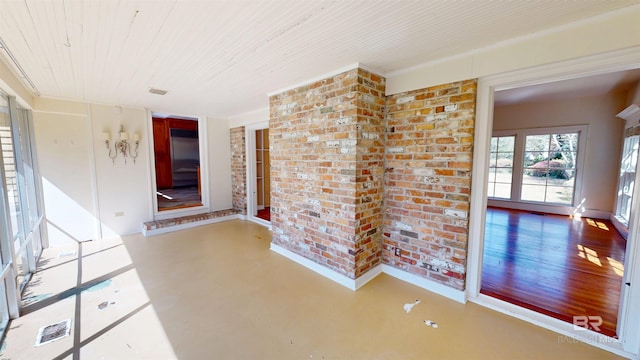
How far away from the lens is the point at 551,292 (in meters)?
2.54

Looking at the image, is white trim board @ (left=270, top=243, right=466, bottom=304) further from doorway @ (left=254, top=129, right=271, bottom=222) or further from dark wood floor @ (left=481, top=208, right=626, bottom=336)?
doorway @ (left=254, top=129, right=271, bottom=222)

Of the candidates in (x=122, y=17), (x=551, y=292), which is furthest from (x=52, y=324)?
(x=551, y=292)

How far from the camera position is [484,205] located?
94.3 inches

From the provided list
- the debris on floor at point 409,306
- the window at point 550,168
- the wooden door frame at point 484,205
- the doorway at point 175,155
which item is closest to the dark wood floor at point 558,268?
the wooden door frame at point 484,205

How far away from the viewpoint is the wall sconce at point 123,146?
4.27m

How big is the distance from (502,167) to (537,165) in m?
0.74

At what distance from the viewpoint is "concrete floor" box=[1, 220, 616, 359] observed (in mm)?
Result: 1822

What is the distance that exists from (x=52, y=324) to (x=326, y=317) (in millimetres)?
2431

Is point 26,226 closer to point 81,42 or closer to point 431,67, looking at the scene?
point 81,42

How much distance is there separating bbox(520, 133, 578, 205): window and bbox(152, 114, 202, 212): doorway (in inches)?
383

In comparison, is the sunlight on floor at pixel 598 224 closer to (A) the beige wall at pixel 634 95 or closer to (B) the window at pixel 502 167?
(B) the window at pixel 502 167

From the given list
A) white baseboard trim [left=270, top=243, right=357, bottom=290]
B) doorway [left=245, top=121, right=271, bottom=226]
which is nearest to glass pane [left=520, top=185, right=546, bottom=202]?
white baseboard trim [left=270, top=243, right=357, bottom=290]

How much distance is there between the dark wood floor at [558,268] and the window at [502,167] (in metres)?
1.83

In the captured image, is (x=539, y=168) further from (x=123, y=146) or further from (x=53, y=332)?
(x=123, y=146)
